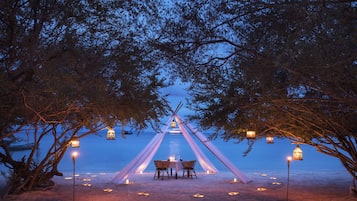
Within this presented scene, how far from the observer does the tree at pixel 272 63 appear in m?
3.98

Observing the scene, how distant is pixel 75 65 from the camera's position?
5074 mm

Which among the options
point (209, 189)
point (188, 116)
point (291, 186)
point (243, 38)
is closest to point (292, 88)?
point (243, 38)

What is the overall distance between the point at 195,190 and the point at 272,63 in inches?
217

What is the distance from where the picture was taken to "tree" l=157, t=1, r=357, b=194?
3980 mm

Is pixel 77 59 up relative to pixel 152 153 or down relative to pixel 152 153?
up

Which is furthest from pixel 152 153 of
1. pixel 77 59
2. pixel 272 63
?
pixel 272 63

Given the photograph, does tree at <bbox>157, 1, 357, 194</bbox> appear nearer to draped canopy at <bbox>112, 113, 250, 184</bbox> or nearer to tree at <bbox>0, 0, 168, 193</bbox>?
tree at <bbox>0, 0, 168, 193</bbox>

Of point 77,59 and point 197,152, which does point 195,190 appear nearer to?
point 197,152

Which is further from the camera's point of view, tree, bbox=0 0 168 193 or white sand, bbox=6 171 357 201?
white sand, bbox=6 171 357 201

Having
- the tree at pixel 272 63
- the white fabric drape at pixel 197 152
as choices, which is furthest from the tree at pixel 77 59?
the white fabric drape at pixel 197 152

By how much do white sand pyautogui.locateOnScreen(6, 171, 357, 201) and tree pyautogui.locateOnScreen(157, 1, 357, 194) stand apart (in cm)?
131

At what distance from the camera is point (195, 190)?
9281 millimetres

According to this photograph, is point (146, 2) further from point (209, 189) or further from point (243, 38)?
point (209, 189)

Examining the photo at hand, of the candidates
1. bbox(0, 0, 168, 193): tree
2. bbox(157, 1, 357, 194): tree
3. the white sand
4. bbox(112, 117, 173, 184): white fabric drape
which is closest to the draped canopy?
bbox(112, 117, 173, 184): white fabric drape
